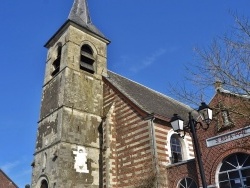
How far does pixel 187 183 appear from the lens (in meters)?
13.6

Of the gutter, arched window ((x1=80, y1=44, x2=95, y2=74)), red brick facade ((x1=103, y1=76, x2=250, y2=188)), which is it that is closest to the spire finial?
arched window ((x1=80, y1=44, x2=95, y2=74))

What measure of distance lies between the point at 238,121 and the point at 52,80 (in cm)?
1284

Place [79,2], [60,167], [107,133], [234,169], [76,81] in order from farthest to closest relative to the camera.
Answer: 1. [79,2]
2. [76,81]
3. [107,133]
4. [60,167]
5. [234,169]

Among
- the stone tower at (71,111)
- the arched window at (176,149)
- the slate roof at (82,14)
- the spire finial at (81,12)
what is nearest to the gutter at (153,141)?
the arched window at (176,149)

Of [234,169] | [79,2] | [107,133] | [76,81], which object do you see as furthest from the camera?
[79,2]

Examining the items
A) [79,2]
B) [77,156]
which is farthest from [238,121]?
[79,2]

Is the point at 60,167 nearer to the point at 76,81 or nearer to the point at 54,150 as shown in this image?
the point at 54,150

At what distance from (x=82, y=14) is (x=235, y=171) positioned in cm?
1790

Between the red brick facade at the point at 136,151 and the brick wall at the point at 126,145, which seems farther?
the brick wall at the point at 126,145

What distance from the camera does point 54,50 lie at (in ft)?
70.1

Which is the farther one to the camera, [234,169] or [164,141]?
[164,141]

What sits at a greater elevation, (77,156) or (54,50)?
(54,50)

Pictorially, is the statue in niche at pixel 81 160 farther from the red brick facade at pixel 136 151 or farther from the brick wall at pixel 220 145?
the brick wall at pixel 220 145

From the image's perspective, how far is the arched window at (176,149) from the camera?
53.9ft
